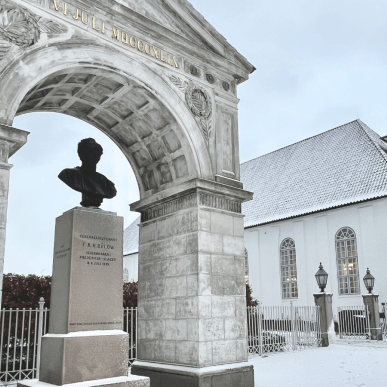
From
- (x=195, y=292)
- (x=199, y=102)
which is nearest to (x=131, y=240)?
(x=199, y=102)

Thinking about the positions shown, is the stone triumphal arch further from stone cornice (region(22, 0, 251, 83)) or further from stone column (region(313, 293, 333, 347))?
stone column (region(313, 293, 333, 347))

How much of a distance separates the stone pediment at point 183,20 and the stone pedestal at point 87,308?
215 inches

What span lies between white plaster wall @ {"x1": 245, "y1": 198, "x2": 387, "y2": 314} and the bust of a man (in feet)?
64.3

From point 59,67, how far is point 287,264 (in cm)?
2242

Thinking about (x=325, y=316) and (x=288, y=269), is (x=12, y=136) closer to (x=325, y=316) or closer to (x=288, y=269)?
(x=325, y=316)

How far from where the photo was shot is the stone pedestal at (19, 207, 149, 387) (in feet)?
20.8

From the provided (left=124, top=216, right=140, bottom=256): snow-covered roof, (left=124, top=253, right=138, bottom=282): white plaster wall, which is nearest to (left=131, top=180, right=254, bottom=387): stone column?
(left=124, top=216, right=140, bottom=256): snow-covered roof

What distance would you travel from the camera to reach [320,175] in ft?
94.3

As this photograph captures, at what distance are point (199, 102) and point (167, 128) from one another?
0.99 metres

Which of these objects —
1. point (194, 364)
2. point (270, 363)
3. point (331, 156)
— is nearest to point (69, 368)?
point (194, 364)

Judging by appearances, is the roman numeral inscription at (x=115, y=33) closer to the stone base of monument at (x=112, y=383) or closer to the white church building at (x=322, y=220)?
the stone base of monument at (x=112, y=383)

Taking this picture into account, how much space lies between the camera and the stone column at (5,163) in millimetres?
7227

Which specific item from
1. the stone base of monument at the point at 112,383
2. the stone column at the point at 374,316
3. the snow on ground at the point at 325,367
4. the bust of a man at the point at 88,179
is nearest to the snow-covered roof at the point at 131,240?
the stone column at the point at 374,316

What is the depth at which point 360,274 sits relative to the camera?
24.4 metres
